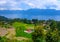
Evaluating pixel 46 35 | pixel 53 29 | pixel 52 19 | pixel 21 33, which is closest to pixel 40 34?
pixel 46 35

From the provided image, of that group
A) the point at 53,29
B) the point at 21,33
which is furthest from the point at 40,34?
the point at 21,33

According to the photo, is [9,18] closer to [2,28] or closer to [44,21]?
[2,28]

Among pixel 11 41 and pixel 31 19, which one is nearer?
pixel 11 41

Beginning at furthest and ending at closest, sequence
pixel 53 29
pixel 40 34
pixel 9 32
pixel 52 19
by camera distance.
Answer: pixel 9 32 < pixel 52 19 < pixel 53 29 < pixel 40 34

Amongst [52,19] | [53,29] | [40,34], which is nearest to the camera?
[40,34]

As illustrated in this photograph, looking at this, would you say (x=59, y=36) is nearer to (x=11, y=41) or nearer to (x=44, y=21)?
(x=44, y=21)

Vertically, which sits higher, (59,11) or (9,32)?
(59,11)
